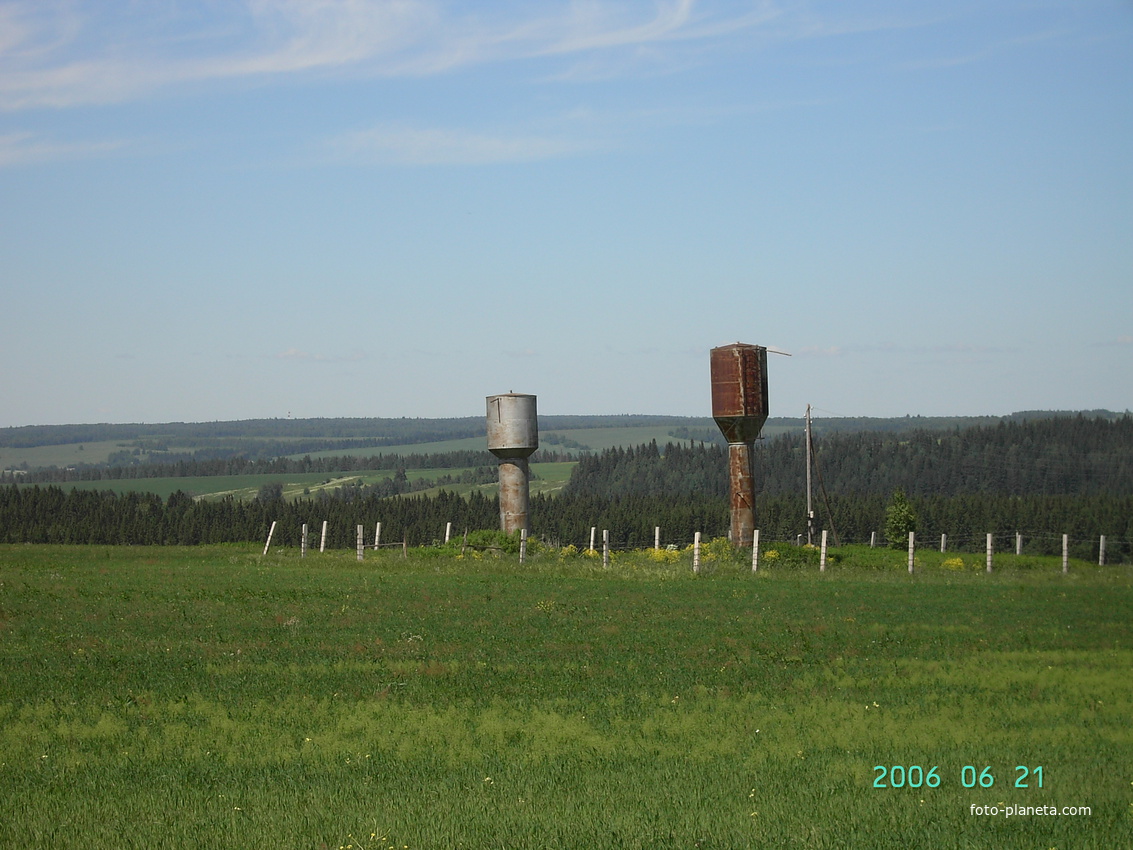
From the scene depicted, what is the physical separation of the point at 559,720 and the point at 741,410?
3126 cm

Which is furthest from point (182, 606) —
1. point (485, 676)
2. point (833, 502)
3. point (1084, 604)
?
point (833, 502)

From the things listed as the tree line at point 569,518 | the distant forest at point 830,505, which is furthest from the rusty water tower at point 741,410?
the tree line at point 569,518

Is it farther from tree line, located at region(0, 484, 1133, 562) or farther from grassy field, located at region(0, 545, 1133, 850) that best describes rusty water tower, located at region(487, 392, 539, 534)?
tree line, located at region(0, 484, 1133, 562)

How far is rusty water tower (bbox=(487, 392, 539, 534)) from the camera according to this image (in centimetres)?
4994

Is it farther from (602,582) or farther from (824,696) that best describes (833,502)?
(824,696)

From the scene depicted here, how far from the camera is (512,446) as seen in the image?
50.3m

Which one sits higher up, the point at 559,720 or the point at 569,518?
the point at 559,720

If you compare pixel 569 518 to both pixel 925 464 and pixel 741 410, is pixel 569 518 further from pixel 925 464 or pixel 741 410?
pixel 741 410

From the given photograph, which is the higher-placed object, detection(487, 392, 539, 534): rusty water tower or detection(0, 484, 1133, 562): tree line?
detection(487, 392, 539, 534): rusty water tower

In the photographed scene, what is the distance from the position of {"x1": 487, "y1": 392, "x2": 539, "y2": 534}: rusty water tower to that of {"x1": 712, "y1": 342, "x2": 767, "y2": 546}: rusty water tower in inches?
352

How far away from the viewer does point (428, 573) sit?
39.2m

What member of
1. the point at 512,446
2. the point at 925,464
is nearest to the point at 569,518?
the point at 925,464

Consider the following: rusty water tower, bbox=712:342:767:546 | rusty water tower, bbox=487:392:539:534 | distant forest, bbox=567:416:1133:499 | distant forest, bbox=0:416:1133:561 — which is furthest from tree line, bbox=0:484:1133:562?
rusty water tower, bbox=712:342:767:546

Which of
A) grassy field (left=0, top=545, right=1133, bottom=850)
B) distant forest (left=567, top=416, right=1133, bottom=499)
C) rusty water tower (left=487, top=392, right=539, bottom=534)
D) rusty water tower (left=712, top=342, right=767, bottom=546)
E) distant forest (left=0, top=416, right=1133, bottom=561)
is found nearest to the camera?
grassy field (left=0, top=545, right=1133, bottom=850)
